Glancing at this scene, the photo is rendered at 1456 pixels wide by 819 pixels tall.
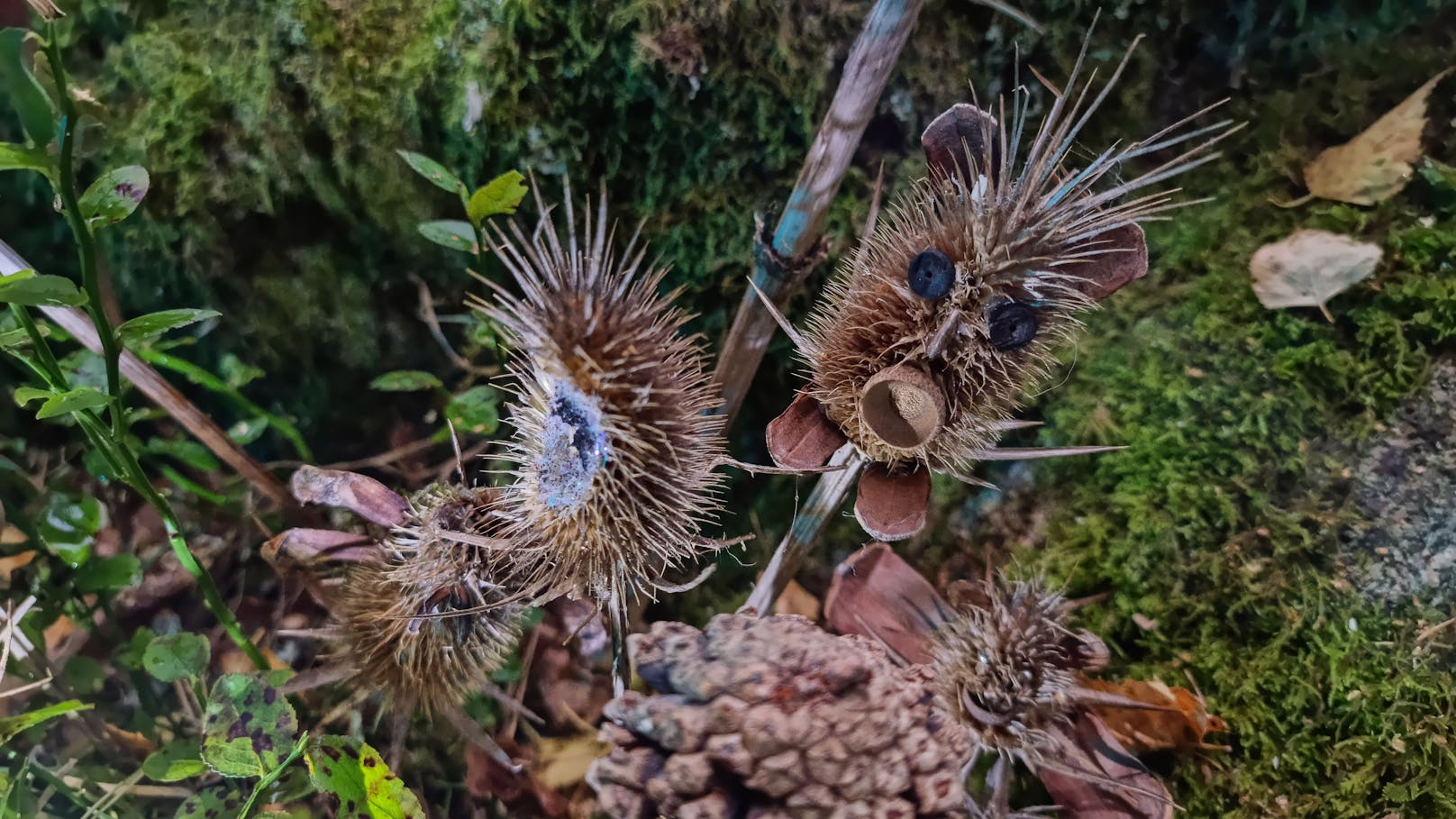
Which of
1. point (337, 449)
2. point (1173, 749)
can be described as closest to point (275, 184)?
point (337, 449)

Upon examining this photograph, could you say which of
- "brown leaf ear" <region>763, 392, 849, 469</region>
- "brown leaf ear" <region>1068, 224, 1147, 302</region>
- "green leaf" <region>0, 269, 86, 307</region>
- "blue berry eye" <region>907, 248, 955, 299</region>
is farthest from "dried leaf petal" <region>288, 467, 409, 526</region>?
"brown leaf ear" <region>1068, 224, 1147, 302</region>

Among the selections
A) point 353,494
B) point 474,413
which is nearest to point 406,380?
point 474,413

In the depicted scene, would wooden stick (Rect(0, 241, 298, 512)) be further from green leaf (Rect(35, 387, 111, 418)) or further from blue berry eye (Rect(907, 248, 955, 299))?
blue berry eye (Rect(907, 248, 955, 299))

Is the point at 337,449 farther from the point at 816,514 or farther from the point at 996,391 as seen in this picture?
the point at 996,391

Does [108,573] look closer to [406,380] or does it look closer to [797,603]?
[406,380]

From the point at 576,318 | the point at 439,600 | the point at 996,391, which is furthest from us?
the point at 439,600

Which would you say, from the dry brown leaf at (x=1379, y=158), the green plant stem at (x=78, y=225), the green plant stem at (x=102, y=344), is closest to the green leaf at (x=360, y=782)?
the green plant stem at (x=102, y=344)
